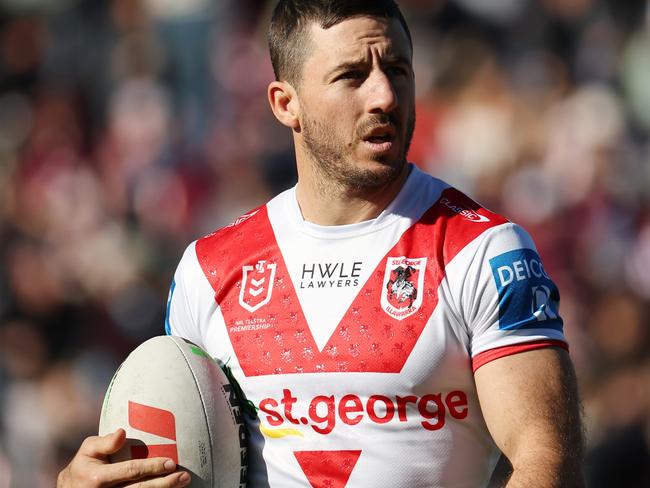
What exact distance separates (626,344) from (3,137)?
20.4ft

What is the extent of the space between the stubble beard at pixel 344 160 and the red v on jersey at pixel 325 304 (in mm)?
200

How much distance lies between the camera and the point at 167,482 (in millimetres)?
3414

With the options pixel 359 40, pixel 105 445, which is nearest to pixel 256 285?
pixel 105 445

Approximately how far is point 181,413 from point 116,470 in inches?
11.2

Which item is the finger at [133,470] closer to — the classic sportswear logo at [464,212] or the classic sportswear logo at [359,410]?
the classic sportswear logo at [359,410]

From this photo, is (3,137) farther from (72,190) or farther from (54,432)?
(54,432)

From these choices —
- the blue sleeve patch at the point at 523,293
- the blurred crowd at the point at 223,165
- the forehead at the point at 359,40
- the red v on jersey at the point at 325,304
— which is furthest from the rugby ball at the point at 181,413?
the blurred crowd at the point at 223,165

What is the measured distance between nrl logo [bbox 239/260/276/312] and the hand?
25.7 inches

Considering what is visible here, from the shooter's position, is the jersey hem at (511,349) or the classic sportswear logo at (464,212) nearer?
the jersey hem at (511,349)

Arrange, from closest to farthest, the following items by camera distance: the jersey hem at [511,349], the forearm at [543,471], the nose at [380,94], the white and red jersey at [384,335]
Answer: the forearm at [543,471], the jersey hem at [511,349], the white and red jersey at [384,335], the nose at [380,94]

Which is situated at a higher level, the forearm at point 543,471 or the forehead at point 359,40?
the forehead at point 359,40

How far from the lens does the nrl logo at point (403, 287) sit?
356 centimetres

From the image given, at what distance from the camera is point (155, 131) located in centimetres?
1005

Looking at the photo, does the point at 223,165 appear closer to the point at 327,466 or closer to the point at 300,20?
the point at 300,20
